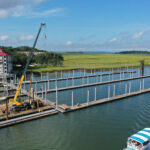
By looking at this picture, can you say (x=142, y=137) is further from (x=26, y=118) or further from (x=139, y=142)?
(x=26, y=118)

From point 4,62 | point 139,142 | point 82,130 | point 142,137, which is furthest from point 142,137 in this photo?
point 4,62

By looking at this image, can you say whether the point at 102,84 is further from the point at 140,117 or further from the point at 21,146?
the point at 21,146

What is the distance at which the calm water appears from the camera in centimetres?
2646

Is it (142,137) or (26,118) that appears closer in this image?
(142,137)

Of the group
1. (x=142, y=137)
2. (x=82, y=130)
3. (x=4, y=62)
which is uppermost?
(x=4, y=62)

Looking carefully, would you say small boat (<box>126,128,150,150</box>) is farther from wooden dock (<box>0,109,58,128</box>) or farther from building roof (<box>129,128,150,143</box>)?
wooden dock (<box>0,109,58,128</box>)

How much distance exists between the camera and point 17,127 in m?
31.3

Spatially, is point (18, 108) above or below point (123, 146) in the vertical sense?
above

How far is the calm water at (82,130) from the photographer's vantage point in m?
26.5

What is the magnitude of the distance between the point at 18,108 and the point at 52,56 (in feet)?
336

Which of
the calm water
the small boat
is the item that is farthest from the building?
the small boat

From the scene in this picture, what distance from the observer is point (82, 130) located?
3109 cm

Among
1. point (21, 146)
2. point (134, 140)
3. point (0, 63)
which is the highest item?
point (0, 63)

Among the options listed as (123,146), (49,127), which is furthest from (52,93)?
(123,146)
